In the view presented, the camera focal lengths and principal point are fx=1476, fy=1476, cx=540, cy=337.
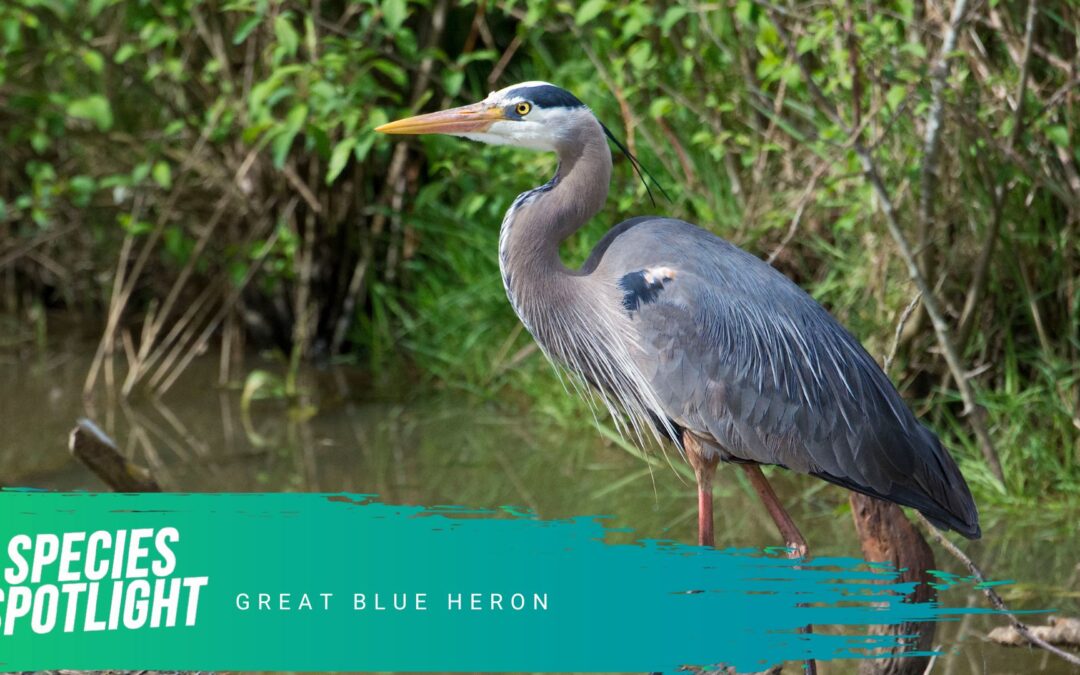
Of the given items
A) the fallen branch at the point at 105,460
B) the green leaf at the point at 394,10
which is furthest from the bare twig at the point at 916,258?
the fallen branch at the point at 105,460

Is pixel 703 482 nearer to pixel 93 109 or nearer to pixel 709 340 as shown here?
pixel 709 340

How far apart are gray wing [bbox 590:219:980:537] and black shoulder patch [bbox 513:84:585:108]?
414 millimetres

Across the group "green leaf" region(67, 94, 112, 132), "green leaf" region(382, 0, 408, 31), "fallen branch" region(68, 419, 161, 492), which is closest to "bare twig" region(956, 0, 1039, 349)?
"green leaf" region(382, 0, 408, 31)

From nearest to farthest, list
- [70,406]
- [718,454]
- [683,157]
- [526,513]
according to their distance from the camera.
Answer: [718,454] < [526,513] < [683,157] < [70,406]

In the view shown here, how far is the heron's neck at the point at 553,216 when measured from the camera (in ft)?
12.5

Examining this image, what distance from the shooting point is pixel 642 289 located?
3705 millimetres

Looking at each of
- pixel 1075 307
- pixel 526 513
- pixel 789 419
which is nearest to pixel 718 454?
pixel 789 419

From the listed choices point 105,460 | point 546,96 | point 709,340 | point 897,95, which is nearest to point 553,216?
point 546,96

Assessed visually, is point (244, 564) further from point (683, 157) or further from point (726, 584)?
point (683, 157)

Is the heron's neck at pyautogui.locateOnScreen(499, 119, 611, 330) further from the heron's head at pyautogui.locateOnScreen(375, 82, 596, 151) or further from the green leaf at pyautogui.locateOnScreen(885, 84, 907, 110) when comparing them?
the green leaf at pyautogui.locateOnScreen(885, 84, 907, 110)

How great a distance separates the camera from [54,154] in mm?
7641

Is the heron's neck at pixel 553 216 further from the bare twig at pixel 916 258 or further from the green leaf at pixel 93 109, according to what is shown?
the green leaf at pixel 93 109

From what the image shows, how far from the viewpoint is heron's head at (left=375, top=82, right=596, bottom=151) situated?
3.76m

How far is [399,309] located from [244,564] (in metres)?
3.37
